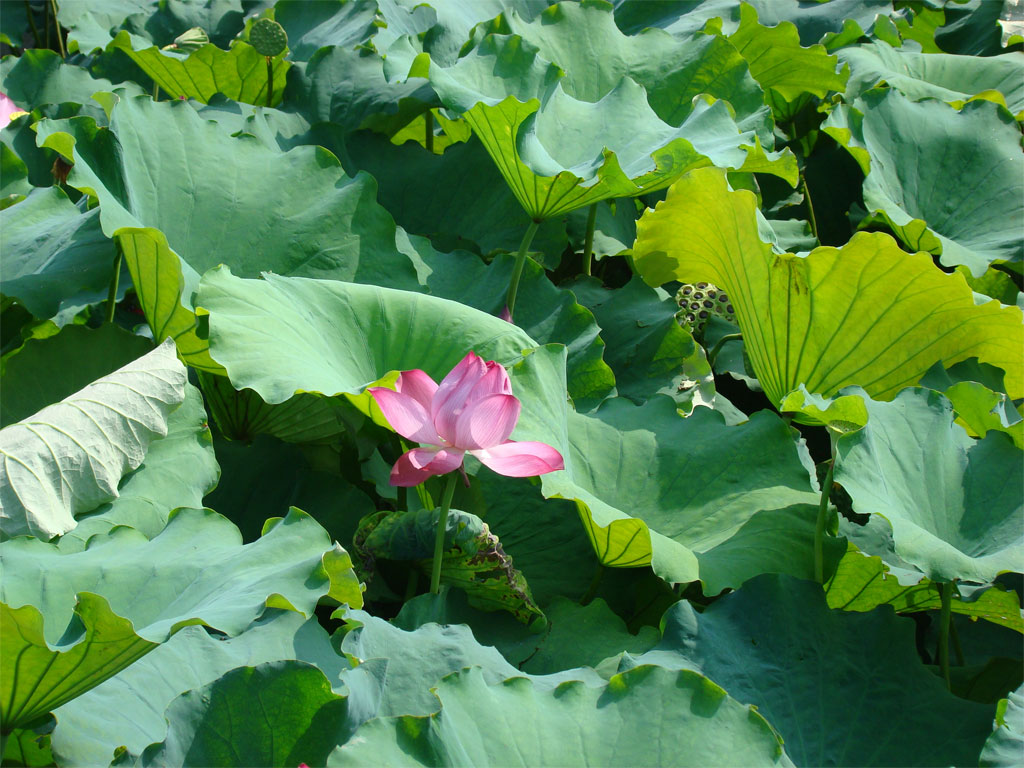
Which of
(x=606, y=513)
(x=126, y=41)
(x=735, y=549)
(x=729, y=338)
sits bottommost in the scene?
(x=729, y=338)

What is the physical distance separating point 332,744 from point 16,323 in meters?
0.93

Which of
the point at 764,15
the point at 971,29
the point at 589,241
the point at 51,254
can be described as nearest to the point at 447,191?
the point at 589,241

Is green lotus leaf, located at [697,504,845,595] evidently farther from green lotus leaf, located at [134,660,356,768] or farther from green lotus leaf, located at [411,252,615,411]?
A: green lotus leaf, located at [134,660,356,768]

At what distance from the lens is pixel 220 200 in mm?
1334

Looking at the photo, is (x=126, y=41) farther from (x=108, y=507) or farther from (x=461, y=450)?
(x=461, y=450)

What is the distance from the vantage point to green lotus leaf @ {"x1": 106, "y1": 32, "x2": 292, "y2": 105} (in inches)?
68.0

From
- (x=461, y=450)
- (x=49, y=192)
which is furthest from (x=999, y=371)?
(x=49, y=192)

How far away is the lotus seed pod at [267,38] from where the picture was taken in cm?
166

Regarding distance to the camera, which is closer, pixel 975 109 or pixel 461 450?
pixel 461 450

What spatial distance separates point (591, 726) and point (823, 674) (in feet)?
1.12

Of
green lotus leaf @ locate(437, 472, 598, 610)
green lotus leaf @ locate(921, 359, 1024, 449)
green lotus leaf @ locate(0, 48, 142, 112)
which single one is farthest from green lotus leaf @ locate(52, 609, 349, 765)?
green lotus leaf @ locate(0, 48, 142, 112)

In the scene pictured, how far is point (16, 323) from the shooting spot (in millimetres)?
1397

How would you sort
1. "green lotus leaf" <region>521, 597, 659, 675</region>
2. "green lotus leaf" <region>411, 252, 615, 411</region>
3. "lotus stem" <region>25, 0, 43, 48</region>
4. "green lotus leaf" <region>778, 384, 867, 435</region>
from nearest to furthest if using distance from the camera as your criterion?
1. "green lotus leaf" <region>521, 597, 659, 675</region>
2. "green lotus leaf" <region>778, 384, 867, 435</region>
3. "green lotus leaf" <region>411, 252, 615, 411</region>
4. "lotus stem" <region>25, 0, 43, 48</region>

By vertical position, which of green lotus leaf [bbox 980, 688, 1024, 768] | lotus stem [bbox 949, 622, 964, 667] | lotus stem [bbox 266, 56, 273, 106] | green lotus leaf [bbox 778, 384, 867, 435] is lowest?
lotus stem [bbox 949, 622, 964, 667]
